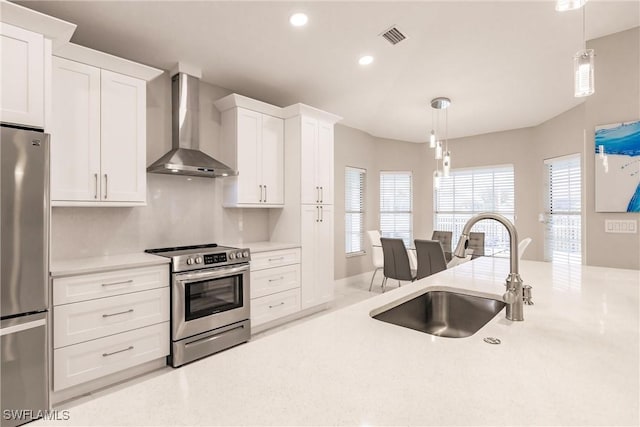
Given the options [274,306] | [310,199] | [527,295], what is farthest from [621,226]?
[274,306]

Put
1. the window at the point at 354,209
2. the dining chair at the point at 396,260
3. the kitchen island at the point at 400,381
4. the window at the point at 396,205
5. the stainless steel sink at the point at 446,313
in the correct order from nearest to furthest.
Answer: the kitchen island at the point at 400,381
the stainless steel sink at the point at 446,313
the dining chair at the point at 396,260
the window at the point at 354,209
the window at the point at 396,205

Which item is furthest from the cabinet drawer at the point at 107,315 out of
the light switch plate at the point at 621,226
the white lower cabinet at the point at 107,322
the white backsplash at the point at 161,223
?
the light switch plate at the point at 621,226

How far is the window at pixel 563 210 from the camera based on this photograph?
15.3 ft

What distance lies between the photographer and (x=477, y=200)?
6184mm

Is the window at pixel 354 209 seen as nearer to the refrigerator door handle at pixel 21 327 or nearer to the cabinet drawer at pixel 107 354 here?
the cabinet drawer at pixel 107 354

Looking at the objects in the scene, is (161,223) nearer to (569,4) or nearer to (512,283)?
(512,283)

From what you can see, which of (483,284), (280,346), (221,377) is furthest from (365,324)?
(483,284)

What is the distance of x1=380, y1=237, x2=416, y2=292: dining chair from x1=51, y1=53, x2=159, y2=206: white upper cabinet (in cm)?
313

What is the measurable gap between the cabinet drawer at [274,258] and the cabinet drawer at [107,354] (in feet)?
3.23

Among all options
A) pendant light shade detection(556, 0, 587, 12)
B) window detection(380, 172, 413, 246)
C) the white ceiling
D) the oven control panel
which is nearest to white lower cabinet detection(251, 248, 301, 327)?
the oven control panel

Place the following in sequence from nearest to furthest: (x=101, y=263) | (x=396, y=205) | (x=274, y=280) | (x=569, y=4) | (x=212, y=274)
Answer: (x=569, y=4), (x=101, y=263), (x=212, y=274), (x=274, y=280), (x=396, y=205)

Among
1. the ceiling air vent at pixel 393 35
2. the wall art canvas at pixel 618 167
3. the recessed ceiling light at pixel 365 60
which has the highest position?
the ceiling air vent at pixel 393 35

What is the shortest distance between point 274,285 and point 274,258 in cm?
29

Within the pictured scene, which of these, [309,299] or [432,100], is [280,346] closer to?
[309,299]
